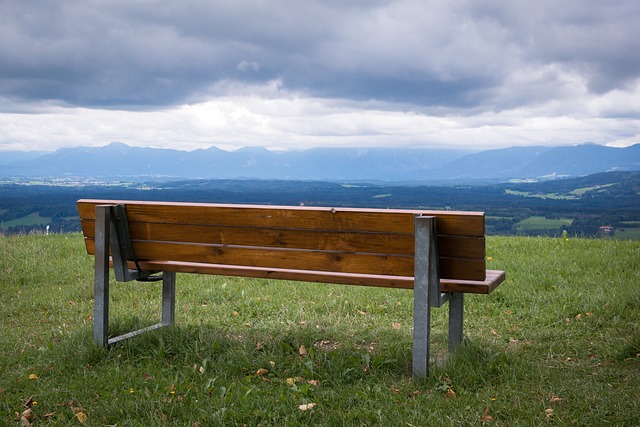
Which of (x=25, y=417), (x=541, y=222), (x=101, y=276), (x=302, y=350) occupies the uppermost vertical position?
(x=101, y=276)

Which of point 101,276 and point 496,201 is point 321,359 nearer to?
point 101,276

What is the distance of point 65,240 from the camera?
10.3 m

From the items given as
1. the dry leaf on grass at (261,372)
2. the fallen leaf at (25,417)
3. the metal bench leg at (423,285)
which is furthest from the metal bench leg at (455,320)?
the fallen leaf at (25,417)

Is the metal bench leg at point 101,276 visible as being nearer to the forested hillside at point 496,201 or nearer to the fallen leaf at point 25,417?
the fallen leaf at point 25,417

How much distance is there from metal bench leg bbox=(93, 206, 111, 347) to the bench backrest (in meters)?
0.18

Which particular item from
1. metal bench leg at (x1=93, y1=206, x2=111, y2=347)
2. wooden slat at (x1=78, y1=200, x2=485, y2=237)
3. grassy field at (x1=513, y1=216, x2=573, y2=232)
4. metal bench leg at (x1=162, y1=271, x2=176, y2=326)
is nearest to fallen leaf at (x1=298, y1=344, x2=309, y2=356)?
wooden slat at (x1=78, y1=200, x2=485, y2=237)

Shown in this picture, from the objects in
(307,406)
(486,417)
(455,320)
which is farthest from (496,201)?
(307,406)

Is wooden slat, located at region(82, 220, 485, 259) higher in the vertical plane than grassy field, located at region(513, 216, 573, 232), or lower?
higher

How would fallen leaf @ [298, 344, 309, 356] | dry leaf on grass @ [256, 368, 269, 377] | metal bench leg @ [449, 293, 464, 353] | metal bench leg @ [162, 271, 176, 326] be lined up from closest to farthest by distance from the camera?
dry leaf on grass @ [256, 368, 269, 377]
metal bench leg @ [449, 293, 464, 353]
fallen leaf @ [298, 344, 309, 356]
metal bench leg @ [162, 271, 176, 326]

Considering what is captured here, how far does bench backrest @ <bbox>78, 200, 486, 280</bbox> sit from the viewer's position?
3.80 meters

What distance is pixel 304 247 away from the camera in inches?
161

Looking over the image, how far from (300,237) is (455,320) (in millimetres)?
1150

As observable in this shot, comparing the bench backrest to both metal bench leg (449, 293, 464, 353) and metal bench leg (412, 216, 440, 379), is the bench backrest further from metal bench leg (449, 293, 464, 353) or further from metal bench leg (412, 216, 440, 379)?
metal bench leg (449, 293, 464, 353)

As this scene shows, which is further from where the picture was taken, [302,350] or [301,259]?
[302,350]
